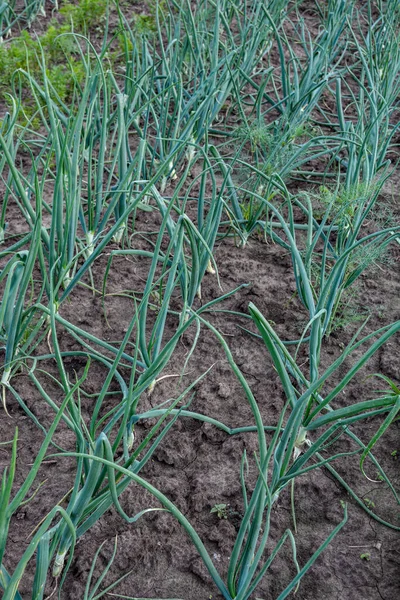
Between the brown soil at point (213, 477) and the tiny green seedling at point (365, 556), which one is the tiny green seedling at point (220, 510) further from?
the tiny green seedling at point (365, 556)

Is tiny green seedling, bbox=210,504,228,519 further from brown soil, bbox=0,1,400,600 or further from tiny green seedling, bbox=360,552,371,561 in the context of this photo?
tiny green seedling, bbox=360,552,371,561

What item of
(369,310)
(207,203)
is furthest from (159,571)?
(207,203)

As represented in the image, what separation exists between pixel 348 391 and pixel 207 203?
0.99m

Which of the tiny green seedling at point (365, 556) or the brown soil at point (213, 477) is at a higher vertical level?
the brown soil at point (213, 477)

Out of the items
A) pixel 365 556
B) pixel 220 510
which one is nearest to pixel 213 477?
pixel 220 510

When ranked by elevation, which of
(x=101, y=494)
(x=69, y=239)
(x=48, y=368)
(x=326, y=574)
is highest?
(x=69, y=239)

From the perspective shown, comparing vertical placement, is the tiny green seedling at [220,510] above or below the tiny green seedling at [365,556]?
above

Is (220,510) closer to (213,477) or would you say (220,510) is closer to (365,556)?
(213,477)

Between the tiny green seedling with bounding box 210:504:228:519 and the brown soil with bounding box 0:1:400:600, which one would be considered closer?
the brown soil with bounding box 0:1:400:600

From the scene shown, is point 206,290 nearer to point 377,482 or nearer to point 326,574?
point 377,482

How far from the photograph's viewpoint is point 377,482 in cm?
166

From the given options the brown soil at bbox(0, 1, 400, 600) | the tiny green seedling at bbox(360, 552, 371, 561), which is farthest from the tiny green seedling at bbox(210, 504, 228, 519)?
the tiny green seedling at bbox(360, 552, 371, 561)

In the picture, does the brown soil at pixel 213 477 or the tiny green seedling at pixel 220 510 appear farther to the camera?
the tiny green seedling at pixel 220 510

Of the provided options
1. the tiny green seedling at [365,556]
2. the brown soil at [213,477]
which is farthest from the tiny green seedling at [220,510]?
the tiny green seedling at [365,556]
